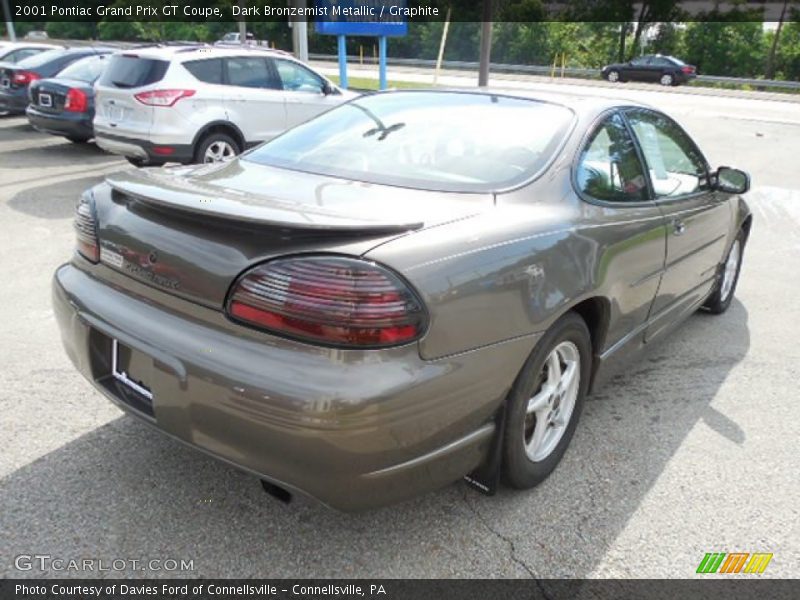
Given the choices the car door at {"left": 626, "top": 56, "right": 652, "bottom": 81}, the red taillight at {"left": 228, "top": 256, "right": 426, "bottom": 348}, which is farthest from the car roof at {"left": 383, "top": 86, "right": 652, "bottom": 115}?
the car door at {"left": 626, "top": 56, "right": 652, "bottom": 81}

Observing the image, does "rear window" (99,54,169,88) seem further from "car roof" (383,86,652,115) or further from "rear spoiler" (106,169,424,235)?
"rear spoiler" (106,169,424,235)

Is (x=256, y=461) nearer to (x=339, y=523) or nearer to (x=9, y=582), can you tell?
(x=339, y=523)

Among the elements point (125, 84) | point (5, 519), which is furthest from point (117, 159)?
point (5, 519)

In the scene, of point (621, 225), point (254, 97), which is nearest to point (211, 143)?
point (254, 97)

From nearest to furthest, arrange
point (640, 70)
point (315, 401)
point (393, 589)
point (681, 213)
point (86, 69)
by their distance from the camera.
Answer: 1. point (315, 401)
2. point (393, 589)
3. point (681, 213)
4. point (86, 69)
5. point (640, 70)

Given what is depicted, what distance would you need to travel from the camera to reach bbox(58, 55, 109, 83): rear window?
10.5 meters

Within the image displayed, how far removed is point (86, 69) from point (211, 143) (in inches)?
160

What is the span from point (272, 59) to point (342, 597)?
26.7 feet

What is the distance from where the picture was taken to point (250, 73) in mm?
8781

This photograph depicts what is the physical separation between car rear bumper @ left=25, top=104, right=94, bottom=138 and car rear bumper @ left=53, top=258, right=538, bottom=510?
29.0 feet

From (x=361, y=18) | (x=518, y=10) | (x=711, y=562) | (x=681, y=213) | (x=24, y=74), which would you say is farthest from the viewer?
(x=518, y=10)

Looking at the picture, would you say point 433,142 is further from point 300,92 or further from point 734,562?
point 300,92

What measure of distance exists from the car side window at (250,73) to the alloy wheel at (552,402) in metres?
7.00

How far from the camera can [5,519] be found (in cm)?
242
